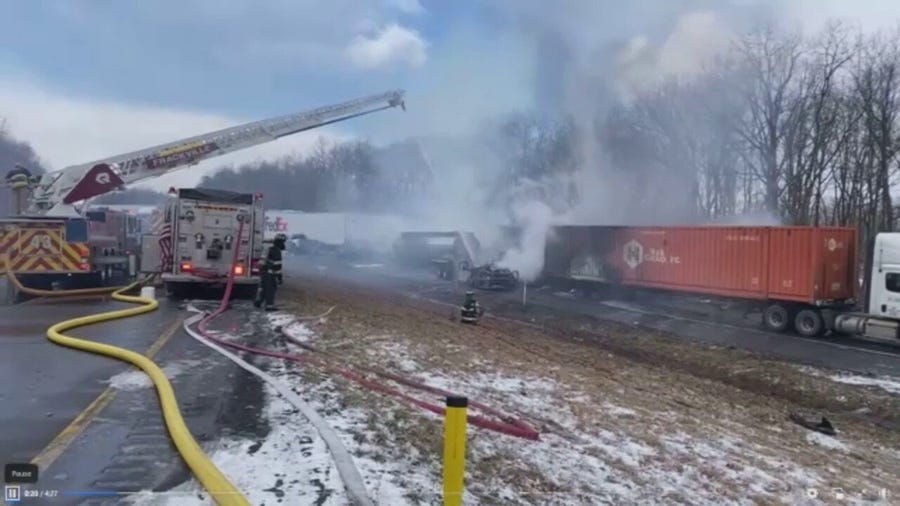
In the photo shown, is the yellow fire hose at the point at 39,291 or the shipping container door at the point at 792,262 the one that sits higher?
the shipping container door at the point at 792,262

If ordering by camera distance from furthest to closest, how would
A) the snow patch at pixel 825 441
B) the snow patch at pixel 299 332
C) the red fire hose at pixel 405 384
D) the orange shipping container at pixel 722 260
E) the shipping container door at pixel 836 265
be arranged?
1. the orange shipping container at pixel 722 260
2. the shipping container door at pixel 836 265
3. the snow patch at pixel 299 332
4. the snow patch at pixel 825 441
5. the red fire hose at pixel 405 384

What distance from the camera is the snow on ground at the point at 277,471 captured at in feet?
14.1

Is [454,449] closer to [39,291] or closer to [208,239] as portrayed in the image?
[208,239]

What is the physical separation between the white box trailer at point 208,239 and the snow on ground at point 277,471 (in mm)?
10949

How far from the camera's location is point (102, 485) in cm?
447

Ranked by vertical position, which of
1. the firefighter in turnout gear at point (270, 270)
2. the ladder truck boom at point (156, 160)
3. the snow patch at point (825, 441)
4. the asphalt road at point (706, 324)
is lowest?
the snow patch at point (825, 441)

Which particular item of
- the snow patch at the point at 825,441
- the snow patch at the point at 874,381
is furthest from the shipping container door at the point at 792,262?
the snow patch at the point at 825,441

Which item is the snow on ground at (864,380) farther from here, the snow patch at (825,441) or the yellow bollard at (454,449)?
the yellow bollard at (454,449)

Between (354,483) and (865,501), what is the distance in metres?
4.34

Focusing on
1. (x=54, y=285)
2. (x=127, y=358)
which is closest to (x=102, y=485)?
(x=127, y=358)

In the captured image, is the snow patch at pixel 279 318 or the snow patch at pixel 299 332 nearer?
the snow patch at pixel 299 332

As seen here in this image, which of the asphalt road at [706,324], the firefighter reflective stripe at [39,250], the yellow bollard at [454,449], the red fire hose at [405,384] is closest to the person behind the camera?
the yellow bollard at [454,449]

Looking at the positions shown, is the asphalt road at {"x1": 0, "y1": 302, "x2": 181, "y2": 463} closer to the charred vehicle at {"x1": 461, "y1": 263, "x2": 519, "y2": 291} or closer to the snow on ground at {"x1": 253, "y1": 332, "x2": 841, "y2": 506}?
the snow on ground at {"x1": 253, "y1": 332, "x2": 841, "y2": 506}

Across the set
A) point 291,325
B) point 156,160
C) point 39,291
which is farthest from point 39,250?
point 291,325
